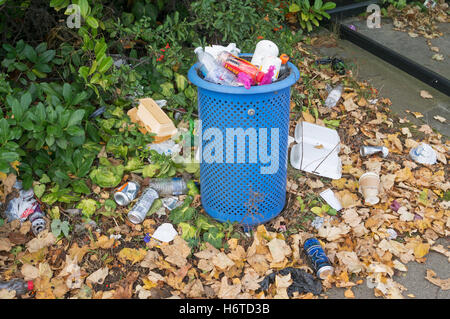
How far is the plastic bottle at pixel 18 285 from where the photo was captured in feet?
9.25

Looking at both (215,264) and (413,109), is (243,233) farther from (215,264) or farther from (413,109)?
(413,109)

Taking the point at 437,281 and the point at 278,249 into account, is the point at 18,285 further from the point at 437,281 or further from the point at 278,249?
the point at 437,281

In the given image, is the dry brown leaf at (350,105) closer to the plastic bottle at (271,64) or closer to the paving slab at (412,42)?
the paving slab at (412,42)

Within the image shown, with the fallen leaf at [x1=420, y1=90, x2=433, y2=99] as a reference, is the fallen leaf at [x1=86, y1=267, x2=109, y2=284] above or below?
below

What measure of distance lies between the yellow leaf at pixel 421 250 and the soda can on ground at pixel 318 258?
0.60 m

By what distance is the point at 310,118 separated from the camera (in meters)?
4.23

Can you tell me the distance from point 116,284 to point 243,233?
2.80ft

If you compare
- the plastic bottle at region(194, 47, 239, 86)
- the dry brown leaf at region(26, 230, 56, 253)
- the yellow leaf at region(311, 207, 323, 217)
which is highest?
the plastic bottle at region(194, 47, 239, 86)

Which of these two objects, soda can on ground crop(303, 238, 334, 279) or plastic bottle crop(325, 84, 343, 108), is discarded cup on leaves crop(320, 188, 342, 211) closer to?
soda can on ground crop(303, 238, 334, 279)

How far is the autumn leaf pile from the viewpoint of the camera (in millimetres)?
2893

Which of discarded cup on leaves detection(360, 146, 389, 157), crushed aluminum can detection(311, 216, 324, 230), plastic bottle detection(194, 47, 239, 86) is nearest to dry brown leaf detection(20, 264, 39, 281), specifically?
plastic bottle detection(194, 47, 239, 86)

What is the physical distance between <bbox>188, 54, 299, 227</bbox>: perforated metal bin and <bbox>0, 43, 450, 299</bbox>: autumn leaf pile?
0.18m

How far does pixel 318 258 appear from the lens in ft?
9.78
